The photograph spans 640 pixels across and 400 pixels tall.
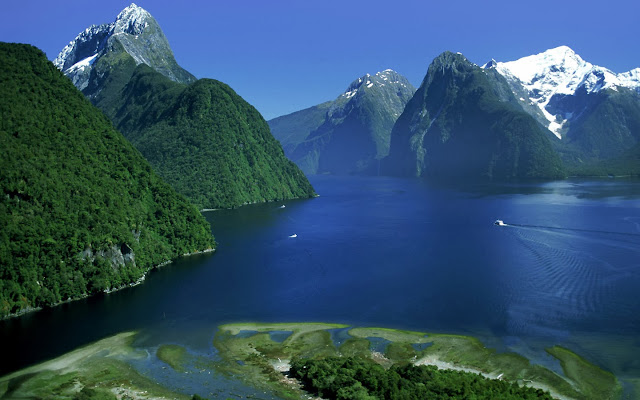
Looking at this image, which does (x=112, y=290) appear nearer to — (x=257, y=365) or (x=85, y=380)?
(x=85, y=380)

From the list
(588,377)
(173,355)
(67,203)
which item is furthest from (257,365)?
(67,203)

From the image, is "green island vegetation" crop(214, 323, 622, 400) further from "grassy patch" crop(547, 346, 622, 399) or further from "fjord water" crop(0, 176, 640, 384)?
"fjord water" crop(0, 176, 640, 384)

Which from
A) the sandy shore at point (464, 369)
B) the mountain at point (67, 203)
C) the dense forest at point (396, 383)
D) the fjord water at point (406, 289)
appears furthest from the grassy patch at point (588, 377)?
the mountain at point (67, 203)

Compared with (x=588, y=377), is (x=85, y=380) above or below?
above

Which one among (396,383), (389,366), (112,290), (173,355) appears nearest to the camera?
(396,383)

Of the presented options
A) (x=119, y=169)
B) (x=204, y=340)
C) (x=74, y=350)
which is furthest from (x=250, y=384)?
(x=119, y=169)

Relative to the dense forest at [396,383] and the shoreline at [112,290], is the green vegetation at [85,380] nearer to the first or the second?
the dense forest at [396,383]
